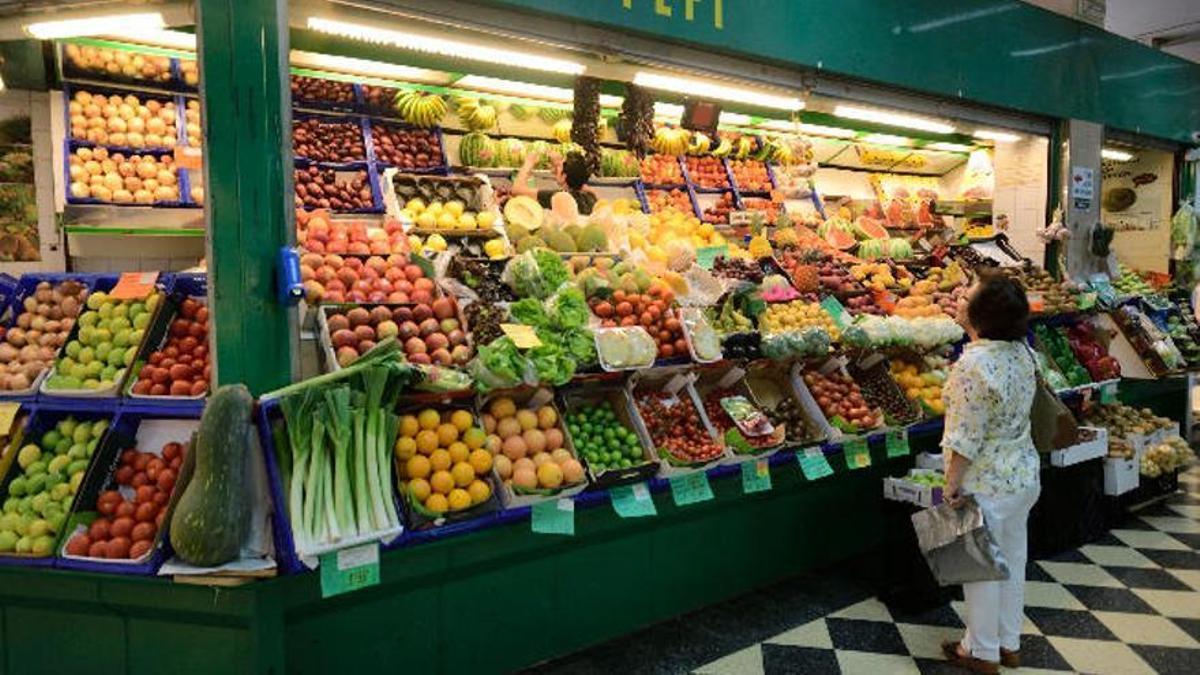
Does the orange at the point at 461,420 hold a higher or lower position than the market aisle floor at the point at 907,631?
higher

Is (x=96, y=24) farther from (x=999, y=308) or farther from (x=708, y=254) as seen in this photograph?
(x=999, y=308)

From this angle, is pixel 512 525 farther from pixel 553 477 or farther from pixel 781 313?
pixel 781 313

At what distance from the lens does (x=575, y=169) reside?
585 centimetres

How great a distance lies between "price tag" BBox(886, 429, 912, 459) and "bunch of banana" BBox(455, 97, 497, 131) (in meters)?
4.19

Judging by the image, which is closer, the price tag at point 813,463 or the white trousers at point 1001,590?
the white trousers at point 1001,590

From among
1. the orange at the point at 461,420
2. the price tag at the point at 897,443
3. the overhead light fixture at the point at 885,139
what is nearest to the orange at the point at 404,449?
the orange at the point at 461,420

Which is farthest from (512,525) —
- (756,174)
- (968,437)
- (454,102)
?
(756,174)

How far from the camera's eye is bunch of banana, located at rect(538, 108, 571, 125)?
748 centimetres

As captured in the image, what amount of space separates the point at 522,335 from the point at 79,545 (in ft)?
5.86

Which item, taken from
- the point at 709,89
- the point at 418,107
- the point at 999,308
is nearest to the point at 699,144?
the point at 418,107

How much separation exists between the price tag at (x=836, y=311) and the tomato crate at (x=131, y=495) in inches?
143

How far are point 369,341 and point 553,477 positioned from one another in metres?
0.94

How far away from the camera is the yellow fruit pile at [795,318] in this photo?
4.80 m

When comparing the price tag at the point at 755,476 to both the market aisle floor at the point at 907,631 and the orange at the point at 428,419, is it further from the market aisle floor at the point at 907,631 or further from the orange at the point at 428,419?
the orange at the point at 428,419
